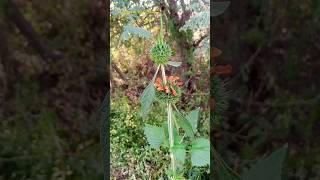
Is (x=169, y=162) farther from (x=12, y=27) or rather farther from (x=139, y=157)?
(x=12, y=27)

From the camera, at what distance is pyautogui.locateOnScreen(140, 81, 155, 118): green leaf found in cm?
98

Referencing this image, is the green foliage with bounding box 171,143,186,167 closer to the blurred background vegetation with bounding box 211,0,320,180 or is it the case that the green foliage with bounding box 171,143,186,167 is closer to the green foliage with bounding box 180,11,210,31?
the green foliage with bounding box 180,11,210,31

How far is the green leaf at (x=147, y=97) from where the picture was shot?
3.23ft

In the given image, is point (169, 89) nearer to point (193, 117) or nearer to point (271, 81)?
point (193, 117)

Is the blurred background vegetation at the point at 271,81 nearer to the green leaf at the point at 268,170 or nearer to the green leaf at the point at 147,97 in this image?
the green leaf at the point at 268,170

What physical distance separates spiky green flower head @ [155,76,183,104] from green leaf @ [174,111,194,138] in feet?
0.06

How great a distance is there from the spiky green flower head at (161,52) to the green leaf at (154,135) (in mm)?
89

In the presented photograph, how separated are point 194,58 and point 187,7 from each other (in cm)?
7

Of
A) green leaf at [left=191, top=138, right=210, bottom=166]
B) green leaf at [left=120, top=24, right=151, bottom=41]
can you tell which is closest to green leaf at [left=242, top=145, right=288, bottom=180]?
green leaf at [left=191, top=138, right=210, bottom=166]

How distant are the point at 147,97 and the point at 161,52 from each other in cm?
6

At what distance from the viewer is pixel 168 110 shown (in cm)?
99

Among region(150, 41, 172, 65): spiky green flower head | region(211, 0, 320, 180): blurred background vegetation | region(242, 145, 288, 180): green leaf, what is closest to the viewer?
region(150, 41, 172, 65): spiky green flower head

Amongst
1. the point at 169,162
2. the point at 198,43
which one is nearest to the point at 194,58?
the point at 198,43

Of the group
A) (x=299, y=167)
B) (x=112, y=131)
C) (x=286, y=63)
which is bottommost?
(x=299, y=167)
